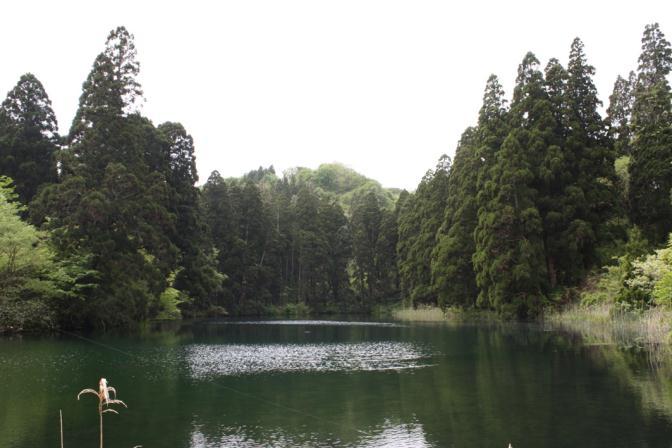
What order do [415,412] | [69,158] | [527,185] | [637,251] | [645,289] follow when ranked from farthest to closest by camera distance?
1. [527,185]
2. [69,158]
3. [637,251]
4. [645,289]
5. [415,412]

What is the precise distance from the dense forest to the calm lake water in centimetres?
636

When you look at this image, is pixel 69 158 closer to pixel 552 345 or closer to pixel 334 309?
pixel 552 345

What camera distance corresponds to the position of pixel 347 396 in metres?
13.0

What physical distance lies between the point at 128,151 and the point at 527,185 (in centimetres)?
2406

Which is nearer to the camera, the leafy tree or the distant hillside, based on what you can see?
the leafy tree

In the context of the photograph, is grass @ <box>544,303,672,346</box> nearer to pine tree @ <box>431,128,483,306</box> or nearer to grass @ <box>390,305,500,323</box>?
grass @ <box>390,305,500,323</box>

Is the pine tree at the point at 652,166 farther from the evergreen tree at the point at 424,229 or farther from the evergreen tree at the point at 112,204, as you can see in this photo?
the evergreen tree at the point at 112,204

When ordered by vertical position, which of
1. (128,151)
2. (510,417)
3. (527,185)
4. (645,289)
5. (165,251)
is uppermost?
(128,151)

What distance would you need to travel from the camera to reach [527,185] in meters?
38.8

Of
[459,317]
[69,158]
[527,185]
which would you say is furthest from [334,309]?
[69,158]

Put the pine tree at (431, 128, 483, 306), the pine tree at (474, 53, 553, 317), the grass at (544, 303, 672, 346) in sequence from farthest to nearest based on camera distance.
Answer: the pine tree at (431, 128, 483, 306)
the pine tree at (474, 53, 553, 317)
the grass at (544, 303, 672, 346)

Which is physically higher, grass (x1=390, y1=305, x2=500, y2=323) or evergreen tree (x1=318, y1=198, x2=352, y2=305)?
evergreen tree (x1=318, y1=198, x2=352, y2=305)

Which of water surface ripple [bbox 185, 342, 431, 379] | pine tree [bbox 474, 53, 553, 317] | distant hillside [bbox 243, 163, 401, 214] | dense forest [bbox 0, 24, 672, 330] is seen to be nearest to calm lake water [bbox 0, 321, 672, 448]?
water surface ripple [bbox 185, 342, 431, 379]

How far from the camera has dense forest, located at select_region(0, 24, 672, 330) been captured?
3102 cm
